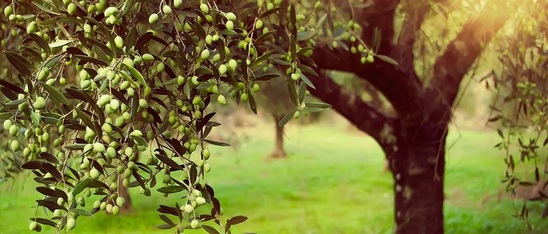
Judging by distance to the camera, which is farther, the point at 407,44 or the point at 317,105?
the point at 407,44

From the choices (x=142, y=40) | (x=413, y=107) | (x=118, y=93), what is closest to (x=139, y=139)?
(x=118, y=93)

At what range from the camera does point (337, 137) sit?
29.0 meters

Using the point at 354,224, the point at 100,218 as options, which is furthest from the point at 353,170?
the point at 100,218

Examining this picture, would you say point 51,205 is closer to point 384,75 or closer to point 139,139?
point 139,139

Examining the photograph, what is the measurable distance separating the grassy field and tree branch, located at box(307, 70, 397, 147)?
1.94 ft

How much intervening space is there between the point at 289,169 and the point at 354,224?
326 inches

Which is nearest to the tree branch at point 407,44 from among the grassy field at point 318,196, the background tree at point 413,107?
the background tree at point 413,107

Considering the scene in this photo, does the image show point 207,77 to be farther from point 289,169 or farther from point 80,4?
point 289,169

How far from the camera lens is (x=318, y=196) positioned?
1406 cm

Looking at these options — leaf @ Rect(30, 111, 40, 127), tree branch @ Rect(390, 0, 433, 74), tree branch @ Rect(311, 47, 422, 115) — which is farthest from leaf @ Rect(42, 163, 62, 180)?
tree branch @ Rect(390, 0, 433, 74)

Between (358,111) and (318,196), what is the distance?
353 inches

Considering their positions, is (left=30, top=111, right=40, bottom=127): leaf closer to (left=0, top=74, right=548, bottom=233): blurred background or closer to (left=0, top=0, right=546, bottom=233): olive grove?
(left=0, top=0, right=546, bottom=233): olive grove

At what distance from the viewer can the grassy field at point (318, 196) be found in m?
9.53

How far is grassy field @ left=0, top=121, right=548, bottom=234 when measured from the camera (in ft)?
31.3
